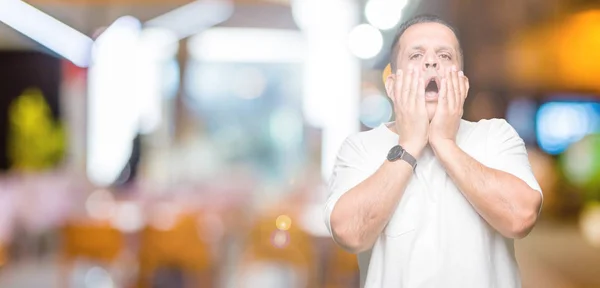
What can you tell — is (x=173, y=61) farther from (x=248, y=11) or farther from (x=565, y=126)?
(x=565, y=126)

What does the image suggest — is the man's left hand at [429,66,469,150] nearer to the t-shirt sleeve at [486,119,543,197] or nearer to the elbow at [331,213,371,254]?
the t-shirt sleeve at [486,119,543,197]

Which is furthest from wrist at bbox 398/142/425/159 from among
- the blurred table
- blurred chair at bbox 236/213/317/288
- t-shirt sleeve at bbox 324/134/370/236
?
the blurred table

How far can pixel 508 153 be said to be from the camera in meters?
1.67

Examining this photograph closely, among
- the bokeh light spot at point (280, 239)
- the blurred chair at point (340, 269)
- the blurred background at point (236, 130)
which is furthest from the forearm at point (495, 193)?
the blurred chair at point (340, 269)

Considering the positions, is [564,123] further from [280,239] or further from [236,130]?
[280,239]

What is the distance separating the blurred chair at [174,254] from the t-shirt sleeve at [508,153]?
4.00 metres

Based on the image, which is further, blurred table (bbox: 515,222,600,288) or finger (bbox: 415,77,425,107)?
blurred table (bbox: 515,222,600,288)

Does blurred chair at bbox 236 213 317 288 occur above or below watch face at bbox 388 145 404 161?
below

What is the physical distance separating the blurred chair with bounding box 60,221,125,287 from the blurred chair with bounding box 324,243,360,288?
1.46 meters

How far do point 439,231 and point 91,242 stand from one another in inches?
166

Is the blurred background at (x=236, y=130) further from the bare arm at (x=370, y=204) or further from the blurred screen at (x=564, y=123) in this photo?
the bare arm at (x=370, y=204)

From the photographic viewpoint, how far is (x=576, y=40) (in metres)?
10.2

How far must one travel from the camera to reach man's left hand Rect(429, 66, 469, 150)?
1596 mm

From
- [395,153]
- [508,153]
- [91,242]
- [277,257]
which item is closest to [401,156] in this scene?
[395,153]
